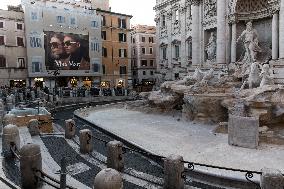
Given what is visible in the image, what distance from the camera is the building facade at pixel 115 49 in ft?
163

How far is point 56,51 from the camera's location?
4303 centimetres

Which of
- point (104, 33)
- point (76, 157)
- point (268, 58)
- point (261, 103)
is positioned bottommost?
point (76, 157)

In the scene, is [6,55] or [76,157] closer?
[76,157]

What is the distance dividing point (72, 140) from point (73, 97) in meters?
20.1

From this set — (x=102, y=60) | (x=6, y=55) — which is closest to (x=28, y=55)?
(x=6, y=55)

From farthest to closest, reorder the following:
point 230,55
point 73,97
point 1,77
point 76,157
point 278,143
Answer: point 1,77 → point 73,97 → point 230,55 → point 278,143 → point 76,157

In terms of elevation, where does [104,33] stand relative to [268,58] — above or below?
above

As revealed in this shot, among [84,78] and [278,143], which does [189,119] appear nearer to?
[278,143]

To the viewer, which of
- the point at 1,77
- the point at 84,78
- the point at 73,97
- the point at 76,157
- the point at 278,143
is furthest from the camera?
the point at 84,78

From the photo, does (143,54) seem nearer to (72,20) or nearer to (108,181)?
(72,20)

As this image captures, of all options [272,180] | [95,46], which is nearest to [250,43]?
[272,180]

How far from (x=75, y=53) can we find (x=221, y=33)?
22821mm

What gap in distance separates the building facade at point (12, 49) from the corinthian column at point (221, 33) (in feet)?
86.4

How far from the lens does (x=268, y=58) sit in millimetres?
27188
